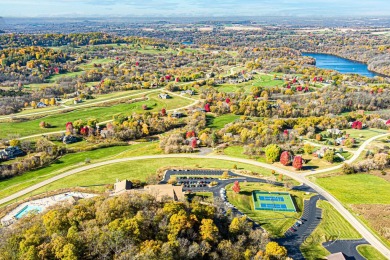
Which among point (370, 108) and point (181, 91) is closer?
point (370, 108)

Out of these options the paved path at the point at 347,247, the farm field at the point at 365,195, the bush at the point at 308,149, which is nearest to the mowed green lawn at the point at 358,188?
the farm field at the point at 365,195

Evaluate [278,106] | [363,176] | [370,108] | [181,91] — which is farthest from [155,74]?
[363,176]

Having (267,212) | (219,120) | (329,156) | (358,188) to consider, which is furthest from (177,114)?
(358,188)

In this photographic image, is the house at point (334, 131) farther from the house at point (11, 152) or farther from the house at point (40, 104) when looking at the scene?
the house at point (40, 104)

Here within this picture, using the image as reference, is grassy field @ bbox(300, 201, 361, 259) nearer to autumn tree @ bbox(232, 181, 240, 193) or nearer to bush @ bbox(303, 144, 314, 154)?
autumn tree @ bbox(232, 181, 240, 193)

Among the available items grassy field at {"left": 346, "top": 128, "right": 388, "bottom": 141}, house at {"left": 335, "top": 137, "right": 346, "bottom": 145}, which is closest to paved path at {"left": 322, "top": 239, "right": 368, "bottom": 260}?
house at {"left": 335, "top": 137, "right": 346, "bottom": 145}

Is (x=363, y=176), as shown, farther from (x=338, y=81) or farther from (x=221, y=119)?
(x=338, y=81)

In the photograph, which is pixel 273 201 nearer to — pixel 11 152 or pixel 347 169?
pixel 347 169
